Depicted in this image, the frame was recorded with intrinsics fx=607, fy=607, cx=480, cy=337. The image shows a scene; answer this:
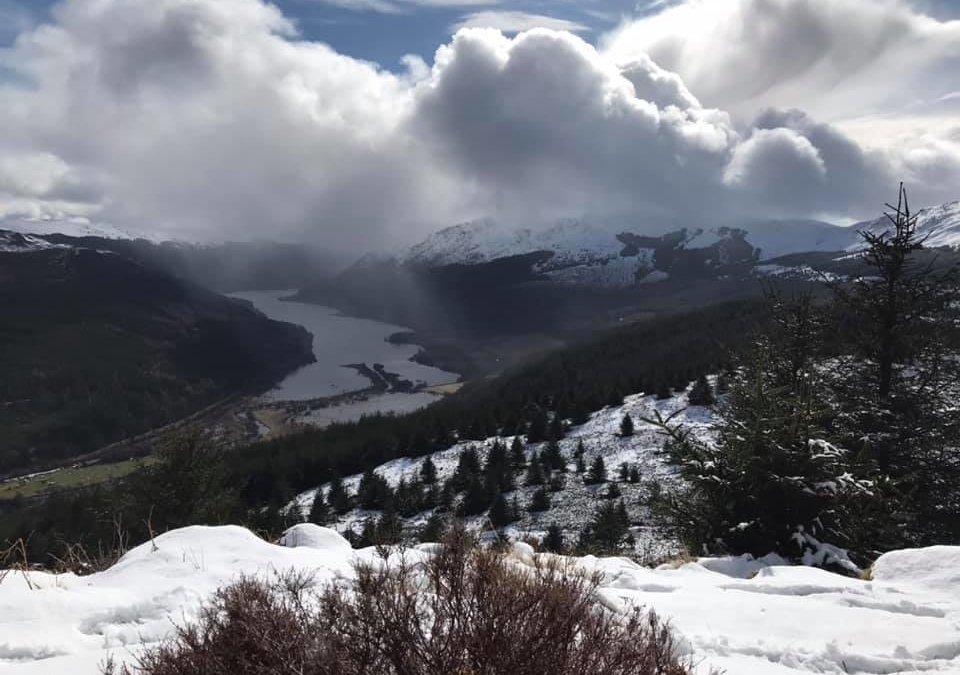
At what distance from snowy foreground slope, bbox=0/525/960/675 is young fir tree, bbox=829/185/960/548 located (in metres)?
8.65

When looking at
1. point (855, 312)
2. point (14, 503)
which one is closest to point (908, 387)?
point (855, 312)

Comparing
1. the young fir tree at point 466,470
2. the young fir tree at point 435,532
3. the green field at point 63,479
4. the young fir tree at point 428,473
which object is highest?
the young fir tree at point 435,532

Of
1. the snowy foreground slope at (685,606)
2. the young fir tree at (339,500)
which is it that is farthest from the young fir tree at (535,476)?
the snowy foreground slope at (685,606)

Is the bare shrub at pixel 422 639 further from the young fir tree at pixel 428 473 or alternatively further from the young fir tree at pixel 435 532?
the young fir tree at pixel 428 473

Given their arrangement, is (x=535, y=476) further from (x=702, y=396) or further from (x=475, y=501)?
(x=702, y=396)

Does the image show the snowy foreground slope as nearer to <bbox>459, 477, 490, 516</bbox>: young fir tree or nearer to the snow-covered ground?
the snow-covered ground

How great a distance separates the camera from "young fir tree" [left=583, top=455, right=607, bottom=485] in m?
42.9

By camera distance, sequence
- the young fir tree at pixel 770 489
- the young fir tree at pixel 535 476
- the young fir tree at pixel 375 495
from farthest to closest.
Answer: the young fir tree at pixel 375 495 < the young fir tree at pixel 535 476 < the young fir tree at pixel 770 489

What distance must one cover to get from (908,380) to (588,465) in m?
34.5

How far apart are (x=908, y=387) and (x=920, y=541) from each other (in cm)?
374

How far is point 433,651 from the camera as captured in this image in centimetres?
344

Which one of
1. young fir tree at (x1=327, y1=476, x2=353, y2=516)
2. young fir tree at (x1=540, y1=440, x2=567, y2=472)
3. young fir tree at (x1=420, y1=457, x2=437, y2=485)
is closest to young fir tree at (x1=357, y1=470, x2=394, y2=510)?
young fir tree at (x1=327, y1=476, x2=353, y2=516)

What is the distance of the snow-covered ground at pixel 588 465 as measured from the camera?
3409cm

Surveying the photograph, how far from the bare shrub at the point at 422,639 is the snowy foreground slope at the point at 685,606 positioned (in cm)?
101
